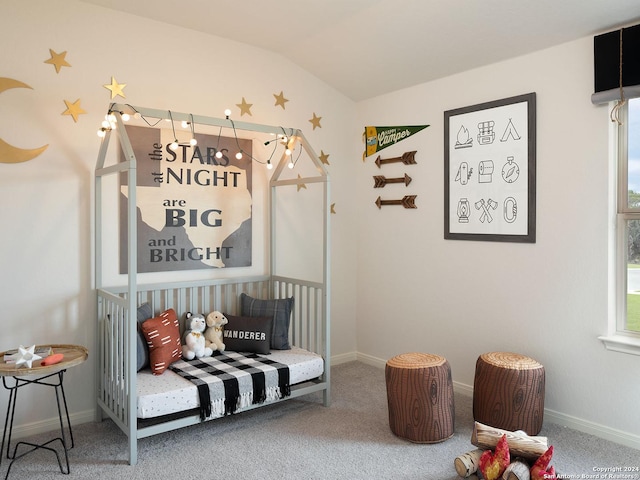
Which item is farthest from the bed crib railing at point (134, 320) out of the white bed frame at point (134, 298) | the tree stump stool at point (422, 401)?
the tree stump stool at point (422, 401)

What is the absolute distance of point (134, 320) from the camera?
2.65 m

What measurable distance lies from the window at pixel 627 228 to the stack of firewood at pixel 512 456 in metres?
0.87

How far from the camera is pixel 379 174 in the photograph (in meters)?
4.31

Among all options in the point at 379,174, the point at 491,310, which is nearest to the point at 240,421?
the point at 491,310

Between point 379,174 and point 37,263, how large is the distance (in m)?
2.60

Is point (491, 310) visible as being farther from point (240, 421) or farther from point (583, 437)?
point (240, 421)

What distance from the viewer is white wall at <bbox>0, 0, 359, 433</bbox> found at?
114 inches

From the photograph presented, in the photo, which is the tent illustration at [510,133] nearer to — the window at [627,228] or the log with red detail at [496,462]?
the window at [627,228]

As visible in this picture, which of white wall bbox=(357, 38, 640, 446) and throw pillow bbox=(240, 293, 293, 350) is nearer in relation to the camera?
white wall bbox=(357, 38, 640, 446)

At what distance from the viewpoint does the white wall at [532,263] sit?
9.66 feet

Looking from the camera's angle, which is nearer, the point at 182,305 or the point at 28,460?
the point at 28,460

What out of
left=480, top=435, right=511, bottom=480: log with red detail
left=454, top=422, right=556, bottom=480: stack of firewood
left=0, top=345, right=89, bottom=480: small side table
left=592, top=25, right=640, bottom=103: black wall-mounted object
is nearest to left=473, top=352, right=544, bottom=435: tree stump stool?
left=454, top=422, right=556, bottom=480: stack of firewood

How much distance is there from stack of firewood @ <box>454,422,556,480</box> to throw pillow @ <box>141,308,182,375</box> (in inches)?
67.0

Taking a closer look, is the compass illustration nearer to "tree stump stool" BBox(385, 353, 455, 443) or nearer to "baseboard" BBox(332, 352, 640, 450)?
"tree stump stool" BBox(385, 353, 455, 443)
